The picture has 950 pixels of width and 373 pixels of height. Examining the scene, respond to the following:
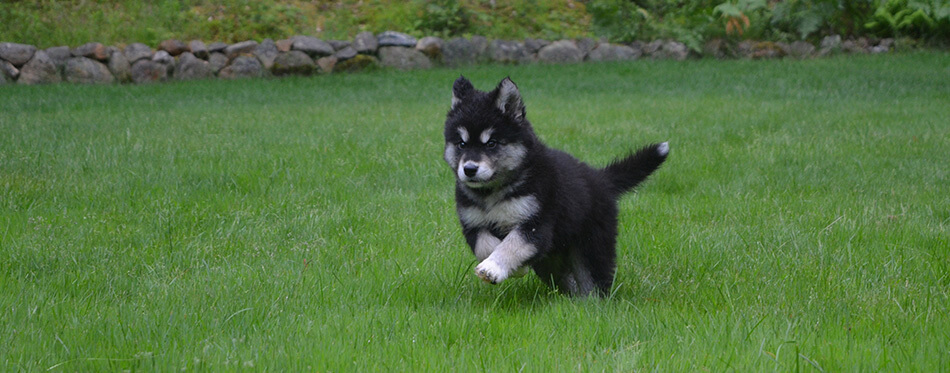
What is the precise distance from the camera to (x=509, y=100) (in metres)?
3.92

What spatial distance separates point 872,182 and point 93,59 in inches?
523

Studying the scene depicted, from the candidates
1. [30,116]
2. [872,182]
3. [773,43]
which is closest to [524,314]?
[872,182]

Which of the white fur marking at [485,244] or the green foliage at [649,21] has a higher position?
the white fur marking at [485,244]

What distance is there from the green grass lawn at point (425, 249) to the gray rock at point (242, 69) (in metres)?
5.01

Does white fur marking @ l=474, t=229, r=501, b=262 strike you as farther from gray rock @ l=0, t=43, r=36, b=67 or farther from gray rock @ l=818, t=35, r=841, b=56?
gray rock @ l=818, t=35, r=841, b=56

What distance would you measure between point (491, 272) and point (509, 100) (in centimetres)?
91

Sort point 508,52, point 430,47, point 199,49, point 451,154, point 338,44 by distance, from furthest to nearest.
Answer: point 508,52, point 430,47, point 338,44, point 199,49, point 451,154

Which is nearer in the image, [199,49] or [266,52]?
[199,49]

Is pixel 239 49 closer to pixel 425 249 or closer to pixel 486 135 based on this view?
pixel 425 249

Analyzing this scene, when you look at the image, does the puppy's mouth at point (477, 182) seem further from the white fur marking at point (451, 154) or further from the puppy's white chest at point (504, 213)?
the white fur marking at point (451, 154)

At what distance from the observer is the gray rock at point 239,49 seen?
15.6 metres

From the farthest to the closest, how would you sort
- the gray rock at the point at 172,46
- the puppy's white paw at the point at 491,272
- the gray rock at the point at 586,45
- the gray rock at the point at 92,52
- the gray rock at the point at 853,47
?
the gray rock at the point at 853,47 → the gray rock at the point at 586,45 → the gray rock at the point at 172,46 → the gray rock at the point at 92,52 → the puppy's white paw at the point at 491,272

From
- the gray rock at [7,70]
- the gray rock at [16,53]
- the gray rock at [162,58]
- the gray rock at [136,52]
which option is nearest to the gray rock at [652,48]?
the gray rock at [162,58]

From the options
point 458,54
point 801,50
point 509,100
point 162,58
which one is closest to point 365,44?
point 458,54
